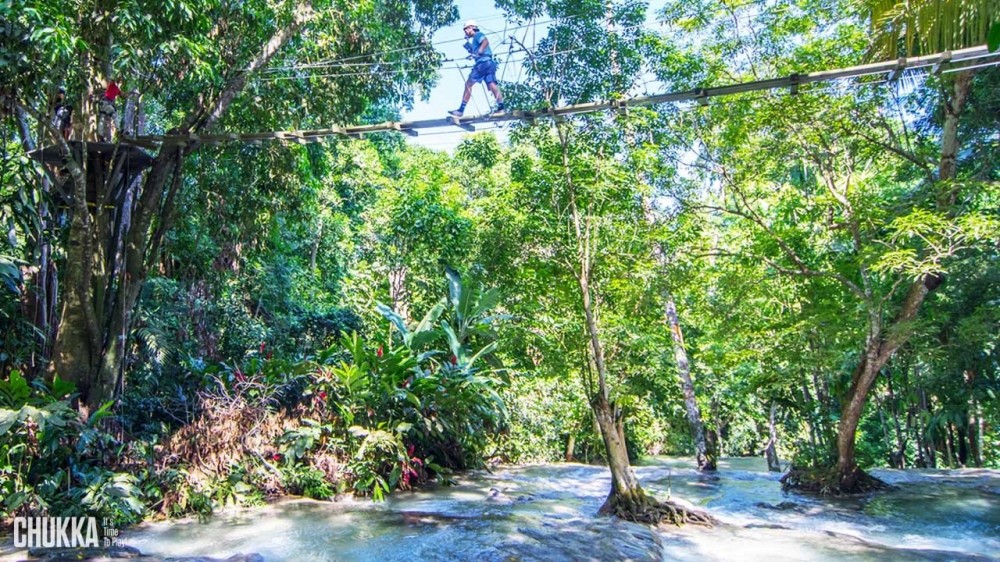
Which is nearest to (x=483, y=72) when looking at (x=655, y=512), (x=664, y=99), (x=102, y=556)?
(x=664, y=99)

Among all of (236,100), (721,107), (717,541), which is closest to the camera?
(717,541)

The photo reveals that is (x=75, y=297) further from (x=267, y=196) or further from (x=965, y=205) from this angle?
(x=965, y=205)

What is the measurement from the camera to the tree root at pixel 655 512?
19.4ft

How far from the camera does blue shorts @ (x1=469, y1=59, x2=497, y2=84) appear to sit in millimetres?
6523

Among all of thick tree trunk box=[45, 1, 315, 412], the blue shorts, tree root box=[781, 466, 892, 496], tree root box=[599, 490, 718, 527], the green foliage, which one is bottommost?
tree root box=[781, 466, 892, 496]

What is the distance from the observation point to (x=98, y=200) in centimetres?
638

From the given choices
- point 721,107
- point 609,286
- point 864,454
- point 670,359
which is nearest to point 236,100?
point 609,286

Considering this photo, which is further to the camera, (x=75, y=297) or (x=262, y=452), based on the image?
(x=262, y=452)

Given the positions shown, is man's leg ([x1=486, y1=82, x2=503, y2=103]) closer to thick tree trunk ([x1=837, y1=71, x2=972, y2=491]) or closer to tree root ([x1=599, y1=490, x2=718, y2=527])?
tree root ([x1=599, y1=490, x2=718, y2=527])

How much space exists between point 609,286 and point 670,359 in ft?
22.4

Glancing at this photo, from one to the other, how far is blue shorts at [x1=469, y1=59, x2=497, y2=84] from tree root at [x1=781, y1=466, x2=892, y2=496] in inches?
268

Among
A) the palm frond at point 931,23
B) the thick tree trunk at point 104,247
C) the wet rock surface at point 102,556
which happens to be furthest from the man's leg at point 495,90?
the wet rock surface at point 102,556

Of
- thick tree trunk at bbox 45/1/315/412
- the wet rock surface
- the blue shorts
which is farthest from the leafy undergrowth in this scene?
the blue shorts

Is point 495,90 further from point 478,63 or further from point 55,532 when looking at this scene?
point 55,532
